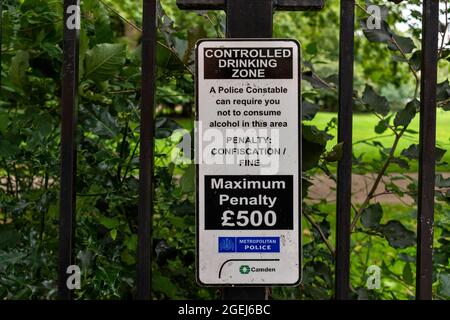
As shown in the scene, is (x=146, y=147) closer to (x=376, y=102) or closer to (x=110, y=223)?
(x=110, y=223)

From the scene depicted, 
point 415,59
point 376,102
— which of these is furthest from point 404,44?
point 376,102

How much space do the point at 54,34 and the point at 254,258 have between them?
0.99 meters


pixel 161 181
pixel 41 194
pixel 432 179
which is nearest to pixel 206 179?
pixel 432 179

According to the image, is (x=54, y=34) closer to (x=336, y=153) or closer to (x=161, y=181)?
(x=161, y=181)

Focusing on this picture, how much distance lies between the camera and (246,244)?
1.35m

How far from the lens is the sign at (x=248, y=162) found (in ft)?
4.36

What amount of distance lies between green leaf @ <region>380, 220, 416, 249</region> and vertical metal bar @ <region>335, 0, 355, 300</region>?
333 millimetres

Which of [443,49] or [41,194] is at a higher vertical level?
[443,49]

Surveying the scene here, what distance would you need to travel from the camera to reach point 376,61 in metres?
9.23

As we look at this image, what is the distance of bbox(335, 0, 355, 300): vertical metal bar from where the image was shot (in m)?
1.41

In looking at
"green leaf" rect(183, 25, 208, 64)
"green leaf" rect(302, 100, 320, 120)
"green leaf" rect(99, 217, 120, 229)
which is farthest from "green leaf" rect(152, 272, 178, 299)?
"green leaf" rect(183, 25, 208, 64)

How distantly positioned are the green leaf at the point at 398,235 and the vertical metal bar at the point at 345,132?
1.09ft

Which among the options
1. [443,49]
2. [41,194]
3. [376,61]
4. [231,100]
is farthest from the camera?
[376,61]

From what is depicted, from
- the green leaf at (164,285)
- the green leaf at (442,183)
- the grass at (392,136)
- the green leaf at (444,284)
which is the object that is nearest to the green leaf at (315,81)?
the grass at (392,136)
